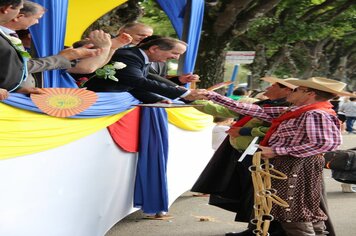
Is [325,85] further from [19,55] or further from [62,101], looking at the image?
[19,55]

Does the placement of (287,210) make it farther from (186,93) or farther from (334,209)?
(334,209)

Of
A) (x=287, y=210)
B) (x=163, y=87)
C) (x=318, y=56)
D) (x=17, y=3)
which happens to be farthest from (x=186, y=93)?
(x=318, y=56)

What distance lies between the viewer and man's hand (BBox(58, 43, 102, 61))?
381cm

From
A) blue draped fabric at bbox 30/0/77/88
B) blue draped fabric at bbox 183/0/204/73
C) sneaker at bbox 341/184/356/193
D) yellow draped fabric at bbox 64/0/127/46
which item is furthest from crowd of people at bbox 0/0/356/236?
yellow draped fabric at bbox 64/0/127/46

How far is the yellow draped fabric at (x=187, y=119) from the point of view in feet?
20.0

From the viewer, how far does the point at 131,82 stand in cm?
485

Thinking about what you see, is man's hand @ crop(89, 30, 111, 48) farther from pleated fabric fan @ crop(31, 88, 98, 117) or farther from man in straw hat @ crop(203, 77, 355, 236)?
man in straw hat @ crop(203, 77, 355, 236)

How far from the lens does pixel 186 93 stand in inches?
191

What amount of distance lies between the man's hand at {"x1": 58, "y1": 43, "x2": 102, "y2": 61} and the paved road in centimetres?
207

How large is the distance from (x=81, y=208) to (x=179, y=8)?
4.19m

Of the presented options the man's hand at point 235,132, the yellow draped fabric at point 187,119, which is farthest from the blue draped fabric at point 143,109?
the man's hand at point 235,132

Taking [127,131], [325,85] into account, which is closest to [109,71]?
[127,131]

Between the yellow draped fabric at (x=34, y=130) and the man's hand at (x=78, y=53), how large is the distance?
0.40m

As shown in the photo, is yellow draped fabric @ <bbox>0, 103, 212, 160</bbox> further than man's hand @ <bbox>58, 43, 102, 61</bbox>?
No
